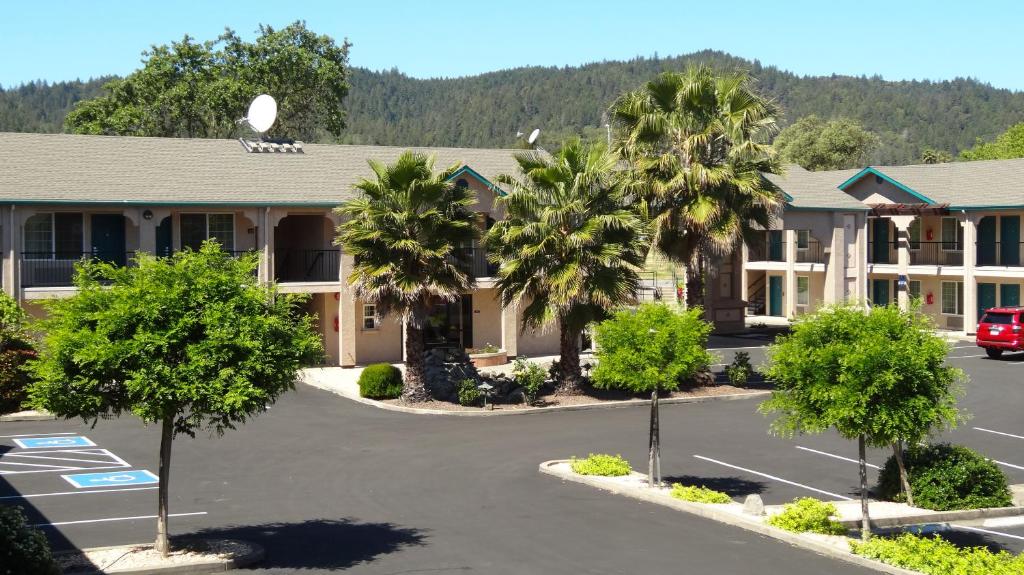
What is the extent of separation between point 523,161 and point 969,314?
2729 centimetres

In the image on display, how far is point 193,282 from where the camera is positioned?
1584cm

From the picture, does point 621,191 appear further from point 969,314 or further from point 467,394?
point 969,314

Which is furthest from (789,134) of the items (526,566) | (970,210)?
(526,566)

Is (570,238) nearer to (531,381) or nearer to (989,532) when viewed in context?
(531,381)

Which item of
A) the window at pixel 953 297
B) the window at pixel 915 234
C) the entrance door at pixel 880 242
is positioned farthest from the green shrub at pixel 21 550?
the entrance door at pixel 880 242

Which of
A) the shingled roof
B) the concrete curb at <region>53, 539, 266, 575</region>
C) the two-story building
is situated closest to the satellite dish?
the shingled roof

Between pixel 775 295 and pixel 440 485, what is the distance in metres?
41.3

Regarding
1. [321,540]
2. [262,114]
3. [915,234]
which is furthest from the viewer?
[915,234]

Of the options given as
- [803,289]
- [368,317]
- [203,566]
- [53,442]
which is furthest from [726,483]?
[803,289]

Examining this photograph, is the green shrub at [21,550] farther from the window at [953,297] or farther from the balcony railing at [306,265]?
the window at [953,297]

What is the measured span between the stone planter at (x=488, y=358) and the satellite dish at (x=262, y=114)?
11.5 meters

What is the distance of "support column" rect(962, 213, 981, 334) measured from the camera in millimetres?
50188

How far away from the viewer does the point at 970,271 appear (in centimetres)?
5022

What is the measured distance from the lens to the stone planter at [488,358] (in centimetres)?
3956
